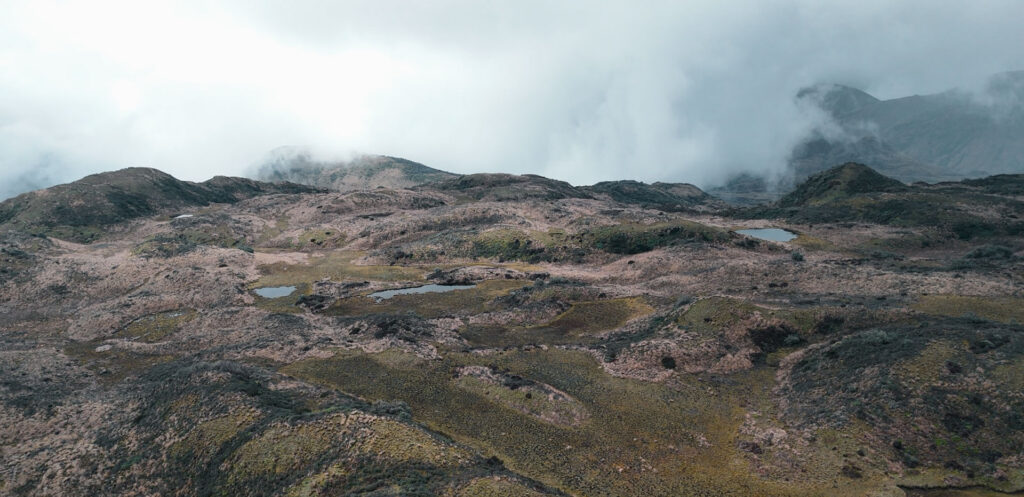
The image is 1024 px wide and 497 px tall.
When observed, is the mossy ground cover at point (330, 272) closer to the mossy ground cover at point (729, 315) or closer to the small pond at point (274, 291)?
the small pond at point (274, 291)

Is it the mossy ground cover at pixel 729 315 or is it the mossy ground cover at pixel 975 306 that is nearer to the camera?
the mossy ground cover at pixel 975 306

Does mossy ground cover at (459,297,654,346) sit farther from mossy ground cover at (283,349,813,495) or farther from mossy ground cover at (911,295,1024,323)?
mossy ground cover at (911,295,1024,323)

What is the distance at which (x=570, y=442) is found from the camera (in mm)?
38719

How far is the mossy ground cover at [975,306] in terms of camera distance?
5159 cm

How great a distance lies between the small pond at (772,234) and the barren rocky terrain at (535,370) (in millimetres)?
8978

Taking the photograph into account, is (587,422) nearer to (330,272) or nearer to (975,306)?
(975,306)

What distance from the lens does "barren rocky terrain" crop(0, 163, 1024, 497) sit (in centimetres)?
3269

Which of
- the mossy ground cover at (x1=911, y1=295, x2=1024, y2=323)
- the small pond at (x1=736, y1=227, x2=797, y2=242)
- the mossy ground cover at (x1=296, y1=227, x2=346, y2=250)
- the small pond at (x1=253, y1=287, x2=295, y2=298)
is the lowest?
the mossy ground cover at (x1=911, y1=295, x2=1024, y2=323)

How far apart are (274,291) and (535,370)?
62.9 m

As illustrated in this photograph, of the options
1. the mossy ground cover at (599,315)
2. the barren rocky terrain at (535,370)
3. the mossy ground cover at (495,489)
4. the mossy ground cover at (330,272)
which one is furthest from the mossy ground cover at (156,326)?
the mossy ground cover at (495,489)

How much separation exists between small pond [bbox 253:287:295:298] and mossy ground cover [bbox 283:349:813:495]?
38.6 m

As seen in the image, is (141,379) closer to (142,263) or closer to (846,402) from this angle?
(142,263)

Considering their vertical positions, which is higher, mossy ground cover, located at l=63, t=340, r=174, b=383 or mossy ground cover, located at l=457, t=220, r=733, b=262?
mossy ground cover, located at l=457, t=220, r=733, b=262

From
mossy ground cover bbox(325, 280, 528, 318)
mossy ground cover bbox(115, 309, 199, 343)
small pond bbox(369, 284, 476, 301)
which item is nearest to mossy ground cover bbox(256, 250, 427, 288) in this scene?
small pond bbox(369, 284, 476, 301)
